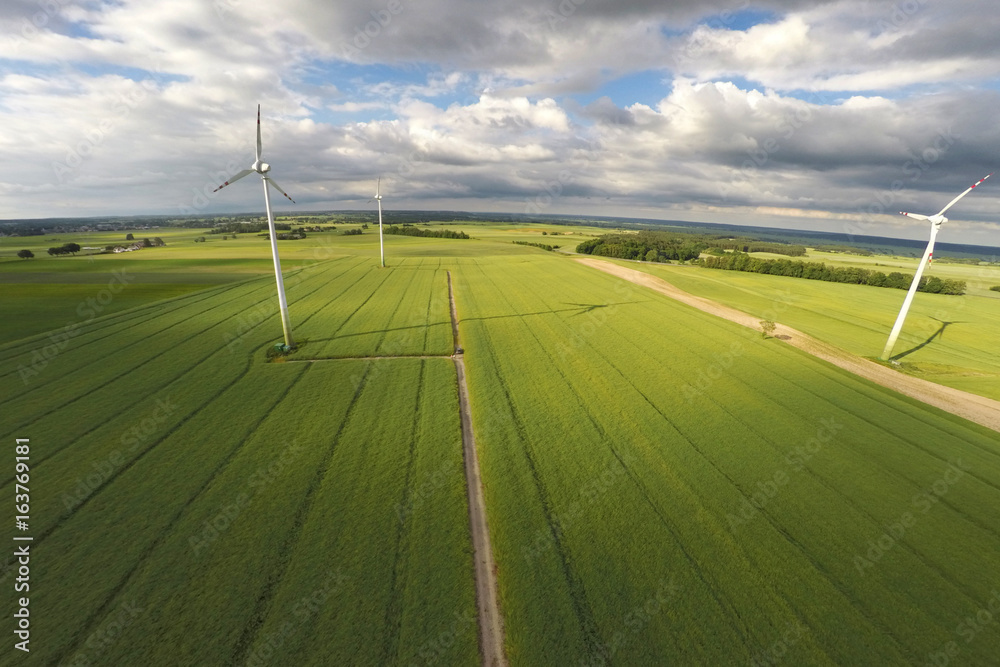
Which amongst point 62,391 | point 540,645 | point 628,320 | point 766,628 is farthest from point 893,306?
point 62,391

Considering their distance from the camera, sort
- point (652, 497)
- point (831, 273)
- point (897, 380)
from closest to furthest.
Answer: point (652, 497) → point (897, 380) → point (831, 273)

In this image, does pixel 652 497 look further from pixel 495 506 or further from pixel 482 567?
pixel 482 567

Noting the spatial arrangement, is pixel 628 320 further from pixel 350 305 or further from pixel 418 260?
pixel 418 260

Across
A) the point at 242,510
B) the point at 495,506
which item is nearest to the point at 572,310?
the point at 495,506

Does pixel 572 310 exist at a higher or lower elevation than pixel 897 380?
higher

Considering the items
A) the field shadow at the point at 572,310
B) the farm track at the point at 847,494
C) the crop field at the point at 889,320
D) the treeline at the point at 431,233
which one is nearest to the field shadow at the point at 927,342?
the crop field at the point at 889,320

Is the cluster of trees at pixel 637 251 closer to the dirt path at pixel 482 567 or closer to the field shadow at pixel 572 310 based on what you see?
the field shadow at pixel 572 310
